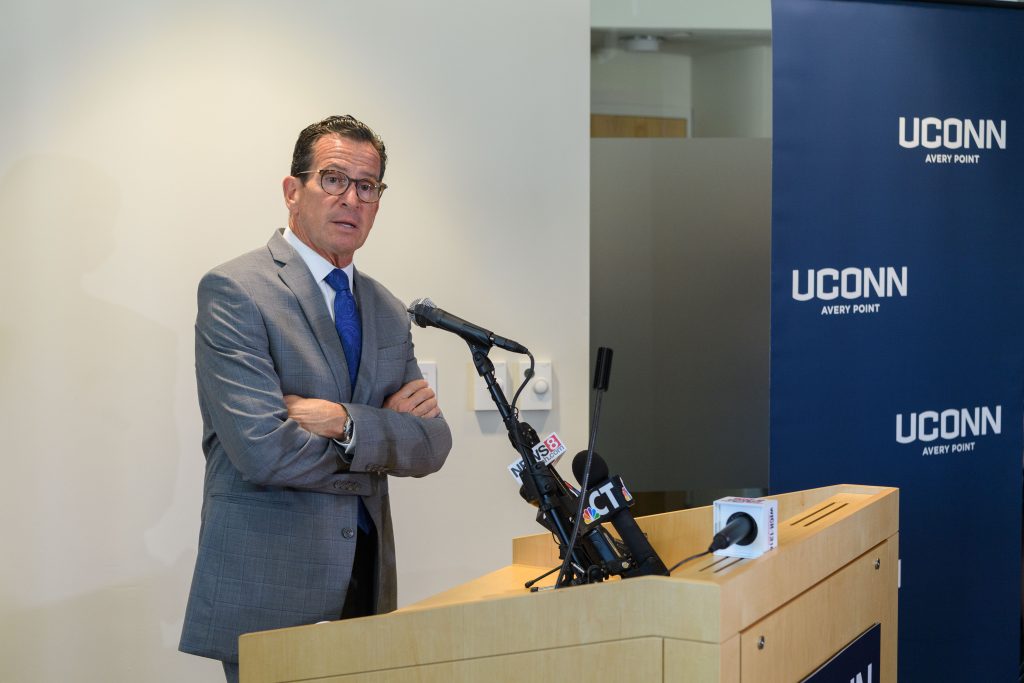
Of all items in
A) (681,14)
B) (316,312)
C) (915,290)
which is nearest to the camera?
(316,312)

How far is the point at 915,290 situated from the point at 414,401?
1.77 meters

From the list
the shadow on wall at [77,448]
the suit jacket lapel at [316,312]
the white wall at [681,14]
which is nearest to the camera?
the suit jacket lapel at [316,312]

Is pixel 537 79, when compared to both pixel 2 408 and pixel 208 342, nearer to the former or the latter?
pixel 208 342

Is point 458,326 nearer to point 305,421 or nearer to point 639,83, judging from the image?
point 305,421

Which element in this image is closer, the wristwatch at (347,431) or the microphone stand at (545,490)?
the microphone stand at (545,490)

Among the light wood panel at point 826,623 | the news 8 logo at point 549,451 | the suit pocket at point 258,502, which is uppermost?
the news 8 logo at point 549,451

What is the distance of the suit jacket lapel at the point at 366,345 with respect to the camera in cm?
243

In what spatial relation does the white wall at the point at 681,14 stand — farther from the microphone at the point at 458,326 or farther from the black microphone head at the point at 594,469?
the black microphone head at the point at 594,469

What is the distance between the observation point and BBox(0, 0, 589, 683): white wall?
124 inches

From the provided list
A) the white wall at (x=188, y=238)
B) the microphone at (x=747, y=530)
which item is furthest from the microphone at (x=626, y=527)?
the white wall at (x=188, y=238)

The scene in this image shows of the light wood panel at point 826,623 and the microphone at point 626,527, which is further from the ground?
the microphone at point 626,527

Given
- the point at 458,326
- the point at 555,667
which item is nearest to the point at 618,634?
the point at 555,667

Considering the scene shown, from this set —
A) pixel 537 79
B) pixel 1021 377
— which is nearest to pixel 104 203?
pixel 537 79

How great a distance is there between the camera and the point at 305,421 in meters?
2.26
